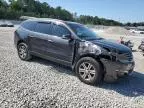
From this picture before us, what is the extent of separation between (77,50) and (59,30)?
1112 millimetres

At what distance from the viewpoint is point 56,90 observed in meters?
6.09

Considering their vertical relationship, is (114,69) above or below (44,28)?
below

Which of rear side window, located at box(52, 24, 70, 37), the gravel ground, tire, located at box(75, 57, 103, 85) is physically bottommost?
the gravel ground

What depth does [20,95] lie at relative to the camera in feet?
17.9

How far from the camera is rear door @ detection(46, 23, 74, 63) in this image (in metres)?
7.66

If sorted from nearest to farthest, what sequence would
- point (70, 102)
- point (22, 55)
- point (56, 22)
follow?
1. point (70, 102)
2. point (56, 22)
3. point (22, 55)

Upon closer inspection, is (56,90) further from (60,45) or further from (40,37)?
(40,37)

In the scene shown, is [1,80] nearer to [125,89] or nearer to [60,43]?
[60,43]

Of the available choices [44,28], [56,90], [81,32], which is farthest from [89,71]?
[44,28]

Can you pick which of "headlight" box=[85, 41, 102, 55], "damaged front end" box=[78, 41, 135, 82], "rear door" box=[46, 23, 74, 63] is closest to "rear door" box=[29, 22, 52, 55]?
"rear door" box=[46, 23, 74, 63]

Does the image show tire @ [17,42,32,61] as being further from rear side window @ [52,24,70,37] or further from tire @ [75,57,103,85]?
tire @ [75,57,103,85]

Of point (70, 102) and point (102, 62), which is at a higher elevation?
point (102, 62)

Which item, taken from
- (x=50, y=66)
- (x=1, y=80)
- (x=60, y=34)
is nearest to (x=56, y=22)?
(x=60, y=34)

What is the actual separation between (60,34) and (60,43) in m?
0.36
